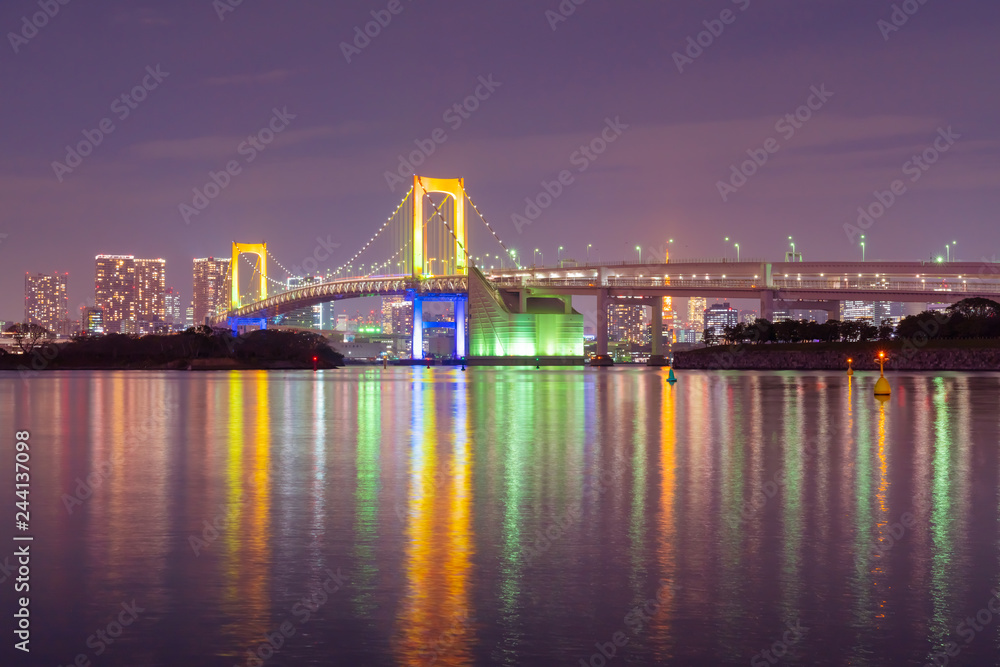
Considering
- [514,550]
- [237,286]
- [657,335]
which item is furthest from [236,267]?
[514,550]

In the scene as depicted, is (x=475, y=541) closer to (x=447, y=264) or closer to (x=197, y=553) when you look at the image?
(x=197, y=553)

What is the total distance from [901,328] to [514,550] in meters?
76.8

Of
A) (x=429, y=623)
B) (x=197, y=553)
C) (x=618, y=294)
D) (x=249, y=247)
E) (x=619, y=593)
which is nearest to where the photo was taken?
(x=429, y=623)

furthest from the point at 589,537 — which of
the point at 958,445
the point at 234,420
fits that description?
the point at 234,420

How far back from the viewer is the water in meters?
5.53

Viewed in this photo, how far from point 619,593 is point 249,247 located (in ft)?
436

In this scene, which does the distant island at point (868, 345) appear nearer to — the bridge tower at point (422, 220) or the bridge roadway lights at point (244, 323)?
the bridge tower at point (422, 220)

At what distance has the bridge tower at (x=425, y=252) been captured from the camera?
96.2 metres

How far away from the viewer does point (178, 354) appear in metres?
87.2

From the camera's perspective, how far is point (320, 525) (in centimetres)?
885

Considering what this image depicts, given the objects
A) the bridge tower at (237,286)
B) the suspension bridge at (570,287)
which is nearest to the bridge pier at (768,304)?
the suspension bridge at (570,287)

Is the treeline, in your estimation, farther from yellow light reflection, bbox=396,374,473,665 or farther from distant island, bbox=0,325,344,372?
yellow light reflection, bbox=396,374,473,665

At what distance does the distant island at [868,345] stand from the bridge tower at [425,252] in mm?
19602

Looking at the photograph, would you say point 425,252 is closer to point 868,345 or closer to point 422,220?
point 422,220
